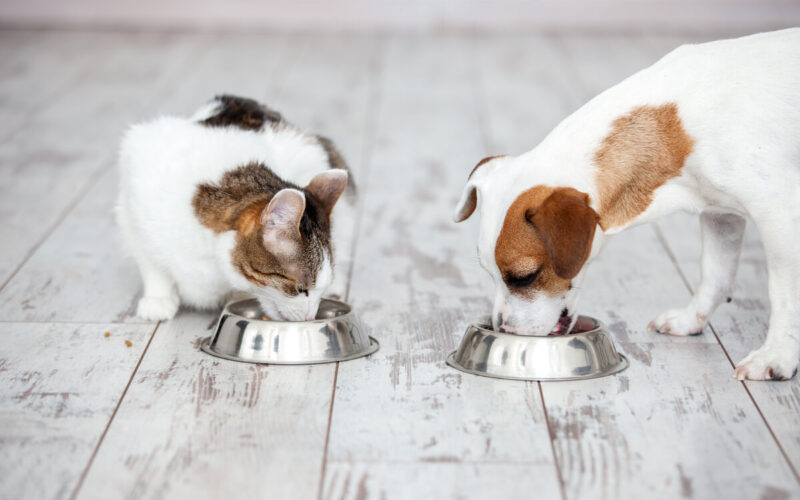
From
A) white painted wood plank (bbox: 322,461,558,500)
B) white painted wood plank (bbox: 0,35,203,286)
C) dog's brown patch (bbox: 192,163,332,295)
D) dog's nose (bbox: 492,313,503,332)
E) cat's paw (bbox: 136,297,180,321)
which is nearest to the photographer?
white painted wood plank (bbox: 322,461,558,500)

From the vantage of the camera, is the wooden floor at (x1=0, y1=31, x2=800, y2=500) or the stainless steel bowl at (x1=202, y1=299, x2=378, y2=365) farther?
the stainless steel bowl at (x1=202, y1=299, x2=378, y2=365)

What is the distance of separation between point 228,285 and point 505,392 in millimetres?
915


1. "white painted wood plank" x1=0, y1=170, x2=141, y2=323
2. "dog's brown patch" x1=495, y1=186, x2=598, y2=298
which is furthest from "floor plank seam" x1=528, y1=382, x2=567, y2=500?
"white painted wood plank" x1=0, y1=170, x2=141, y2=323

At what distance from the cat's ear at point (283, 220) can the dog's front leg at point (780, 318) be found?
3.91 feet

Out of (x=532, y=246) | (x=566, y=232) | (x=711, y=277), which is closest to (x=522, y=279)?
(x=532, y=246)

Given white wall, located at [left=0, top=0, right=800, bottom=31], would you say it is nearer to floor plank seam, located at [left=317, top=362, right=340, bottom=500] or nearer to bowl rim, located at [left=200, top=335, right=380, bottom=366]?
bowl rim, located at [left=200, top=335, right=380, bottom=366]

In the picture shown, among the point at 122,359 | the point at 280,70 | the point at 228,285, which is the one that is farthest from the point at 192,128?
the point at 280,70

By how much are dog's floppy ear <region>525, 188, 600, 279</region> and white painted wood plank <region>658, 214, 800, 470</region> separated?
0.60 m

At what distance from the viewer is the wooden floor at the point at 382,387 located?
208 cm

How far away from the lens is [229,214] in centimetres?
278

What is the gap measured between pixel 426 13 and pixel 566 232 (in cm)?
621

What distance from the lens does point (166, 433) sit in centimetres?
226

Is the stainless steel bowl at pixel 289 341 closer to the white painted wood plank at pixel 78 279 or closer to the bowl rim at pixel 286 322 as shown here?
the bowl rim at pixel 286 322

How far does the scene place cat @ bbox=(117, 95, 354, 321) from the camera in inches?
105
